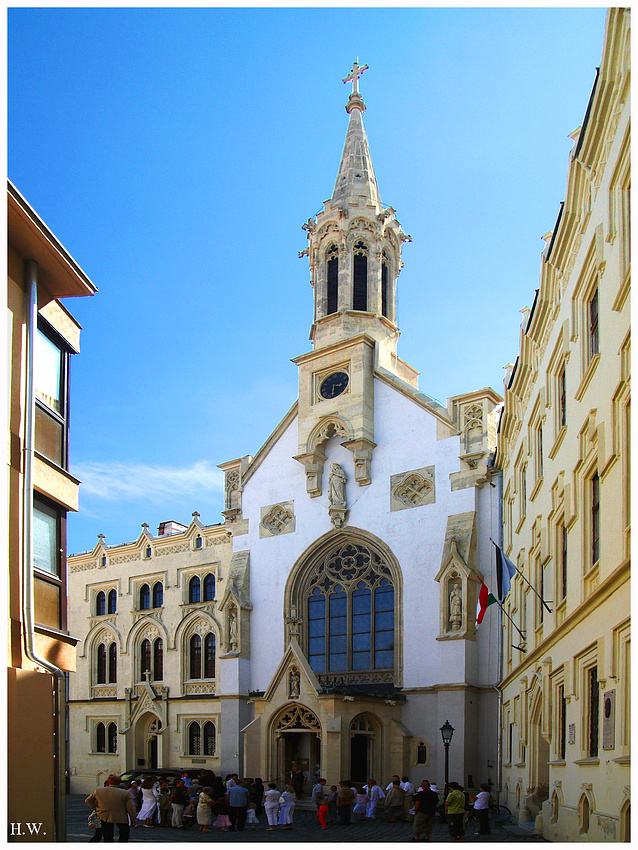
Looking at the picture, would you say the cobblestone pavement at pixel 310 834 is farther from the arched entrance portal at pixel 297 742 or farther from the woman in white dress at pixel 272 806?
the arched entrance portal at pixel 297 742

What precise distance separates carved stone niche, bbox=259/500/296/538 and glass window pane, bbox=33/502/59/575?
2042cm

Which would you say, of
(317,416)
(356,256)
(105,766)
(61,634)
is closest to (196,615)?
(105,766)

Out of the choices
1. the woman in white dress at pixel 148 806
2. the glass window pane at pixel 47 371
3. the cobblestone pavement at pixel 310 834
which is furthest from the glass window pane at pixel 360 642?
the glass window pane at pixel 47 371

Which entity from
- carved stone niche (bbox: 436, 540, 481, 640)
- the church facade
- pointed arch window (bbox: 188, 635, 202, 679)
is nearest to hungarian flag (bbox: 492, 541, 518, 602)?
carved stone niche (bbox: 436, 540, 481, 640)

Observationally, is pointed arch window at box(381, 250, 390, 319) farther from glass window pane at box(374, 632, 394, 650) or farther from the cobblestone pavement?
the cobblestone pavement

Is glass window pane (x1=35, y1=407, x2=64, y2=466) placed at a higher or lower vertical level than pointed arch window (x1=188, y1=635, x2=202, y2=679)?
higher

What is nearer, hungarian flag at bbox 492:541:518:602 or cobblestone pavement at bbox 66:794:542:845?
cobblestone pavement at bbox 66:794:542:845

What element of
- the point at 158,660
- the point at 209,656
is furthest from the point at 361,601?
the point at 158,660

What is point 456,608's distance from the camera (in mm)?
28281

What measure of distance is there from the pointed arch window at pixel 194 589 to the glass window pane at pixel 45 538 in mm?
25337

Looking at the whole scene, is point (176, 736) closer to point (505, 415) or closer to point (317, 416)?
point (317, 416)

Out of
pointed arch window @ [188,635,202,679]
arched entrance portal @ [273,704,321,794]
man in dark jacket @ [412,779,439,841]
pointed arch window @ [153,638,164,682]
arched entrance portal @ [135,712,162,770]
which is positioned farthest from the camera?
pointed arch window @ [153,638,164,682]

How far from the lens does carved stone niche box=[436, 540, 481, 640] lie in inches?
1101

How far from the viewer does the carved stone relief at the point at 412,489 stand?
30.8 m
